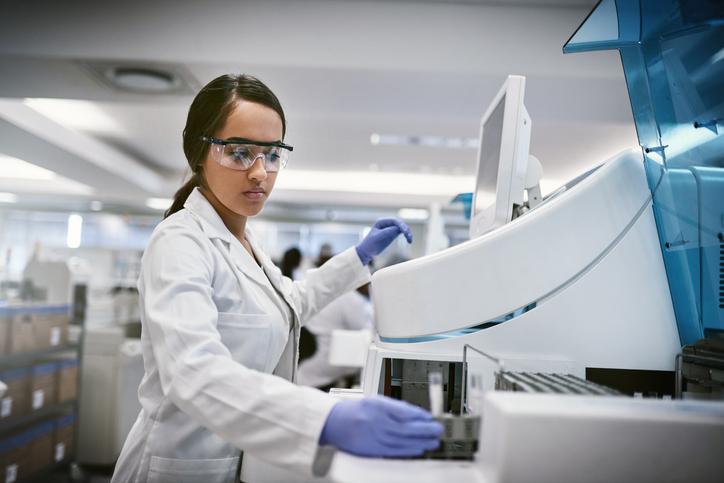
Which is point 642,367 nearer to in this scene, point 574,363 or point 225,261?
point 574,363

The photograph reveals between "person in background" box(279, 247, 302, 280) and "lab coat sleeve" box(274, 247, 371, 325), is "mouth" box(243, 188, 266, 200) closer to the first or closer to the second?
"lab coat sleeve" box(274, 247, 371, 325)

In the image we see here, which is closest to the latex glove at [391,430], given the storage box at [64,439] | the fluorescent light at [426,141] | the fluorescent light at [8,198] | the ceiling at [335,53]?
the ceiling at [335,53]

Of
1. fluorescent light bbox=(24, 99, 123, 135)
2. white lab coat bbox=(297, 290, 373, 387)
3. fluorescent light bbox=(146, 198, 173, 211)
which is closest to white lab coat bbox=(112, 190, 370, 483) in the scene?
white lab coat bbox=(297, 290, 373, 387)

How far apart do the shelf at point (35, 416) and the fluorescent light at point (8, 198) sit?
666 centimetres

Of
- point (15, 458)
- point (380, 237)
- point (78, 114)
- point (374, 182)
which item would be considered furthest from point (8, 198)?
point (380, 237)

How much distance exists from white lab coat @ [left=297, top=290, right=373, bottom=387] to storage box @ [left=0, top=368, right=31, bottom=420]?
5.79 ft

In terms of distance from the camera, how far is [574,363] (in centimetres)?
94

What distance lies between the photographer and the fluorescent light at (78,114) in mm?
5045

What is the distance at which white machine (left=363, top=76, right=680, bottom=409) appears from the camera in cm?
94

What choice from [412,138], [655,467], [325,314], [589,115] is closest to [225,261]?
[655,467]

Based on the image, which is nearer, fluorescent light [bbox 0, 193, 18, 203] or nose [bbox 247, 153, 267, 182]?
nose [bbox 247, 153, 267, 182]

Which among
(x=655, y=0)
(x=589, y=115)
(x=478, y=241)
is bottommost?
(x=478, y=241)

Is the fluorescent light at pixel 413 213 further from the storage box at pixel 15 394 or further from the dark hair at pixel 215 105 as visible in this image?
the dark hair at pixel 215 105

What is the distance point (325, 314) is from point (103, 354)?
1.75 meters
